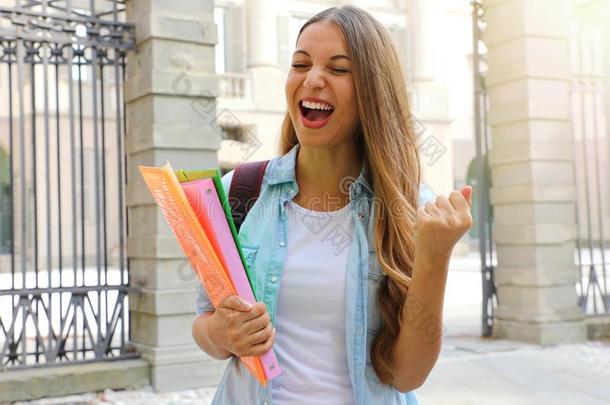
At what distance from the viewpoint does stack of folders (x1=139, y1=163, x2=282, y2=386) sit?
4.52 feet

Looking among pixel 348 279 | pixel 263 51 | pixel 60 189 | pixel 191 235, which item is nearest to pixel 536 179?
pixel 60 189

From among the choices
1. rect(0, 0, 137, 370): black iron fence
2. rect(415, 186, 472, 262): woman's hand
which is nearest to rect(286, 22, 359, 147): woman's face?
rect(415, 186, 472, 262): woman's hand

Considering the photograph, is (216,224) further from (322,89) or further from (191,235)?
(322,89)

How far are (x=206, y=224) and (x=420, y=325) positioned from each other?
0.57 m

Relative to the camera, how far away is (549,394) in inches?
235

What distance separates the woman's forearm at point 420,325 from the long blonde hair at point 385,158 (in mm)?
39

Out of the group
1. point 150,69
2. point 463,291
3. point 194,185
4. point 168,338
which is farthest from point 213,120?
point 463,291

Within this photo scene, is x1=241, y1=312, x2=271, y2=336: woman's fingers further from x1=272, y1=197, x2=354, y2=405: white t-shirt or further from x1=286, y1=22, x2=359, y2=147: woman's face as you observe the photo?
x1=286, y1=22, x2=359, y2=147: woman's face

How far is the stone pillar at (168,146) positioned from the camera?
6133 millimetres

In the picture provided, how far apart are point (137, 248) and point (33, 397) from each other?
157cm

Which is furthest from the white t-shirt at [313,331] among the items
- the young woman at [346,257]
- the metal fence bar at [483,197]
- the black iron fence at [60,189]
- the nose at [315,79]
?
the metal fence bar at [483,197]

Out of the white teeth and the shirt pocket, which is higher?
the white teeth

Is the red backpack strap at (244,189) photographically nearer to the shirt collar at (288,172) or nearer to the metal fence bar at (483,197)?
the shirt collar at (288,172)

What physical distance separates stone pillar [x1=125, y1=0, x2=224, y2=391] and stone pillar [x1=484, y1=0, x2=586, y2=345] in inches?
150
